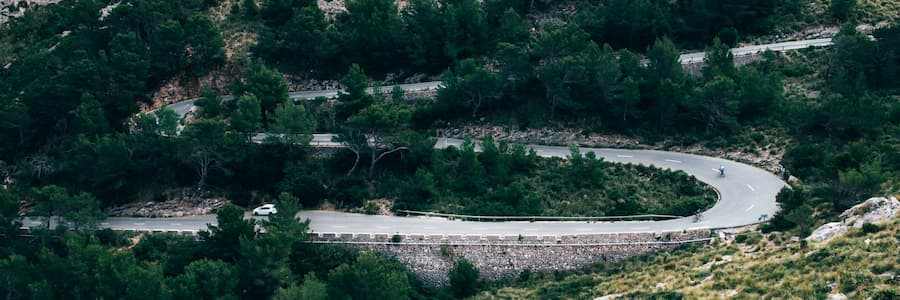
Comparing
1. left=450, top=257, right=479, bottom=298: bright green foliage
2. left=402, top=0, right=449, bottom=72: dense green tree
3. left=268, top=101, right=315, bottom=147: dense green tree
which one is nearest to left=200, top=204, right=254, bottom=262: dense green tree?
left=268, top=101, right=315, bottom=147: dense green tree

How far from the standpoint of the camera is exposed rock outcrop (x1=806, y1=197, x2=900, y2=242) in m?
63.0

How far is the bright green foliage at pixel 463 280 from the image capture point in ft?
244

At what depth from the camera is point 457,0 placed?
340 feet

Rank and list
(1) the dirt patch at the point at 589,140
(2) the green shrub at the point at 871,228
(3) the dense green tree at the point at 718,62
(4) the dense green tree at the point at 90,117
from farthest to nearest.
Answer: (3) the dense green tree at the point at 718,62
(4) the dense green tree at the point at 90,117
(1) the dirt patch at the point at 589,140
(2) the green shrub at the point at 871,228

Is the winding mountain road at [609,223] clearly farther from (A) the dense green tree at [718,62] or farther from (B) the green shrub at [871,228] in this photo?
(B) the green shrub at [871,228]

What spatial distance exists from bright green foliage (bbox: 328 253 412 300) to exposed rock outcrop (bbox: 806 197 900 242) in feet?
86.3

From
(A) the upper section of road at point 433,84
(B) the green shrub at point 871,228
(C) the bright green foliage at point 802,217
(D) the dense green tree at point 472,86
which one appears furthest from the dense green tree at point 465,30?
(B) the green shrub at point 871,228

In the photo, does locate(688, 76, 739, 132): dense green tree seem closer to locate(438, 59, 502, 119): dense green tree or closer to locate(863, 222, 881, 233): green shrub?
locate(438, 59, 502, 119): dense green tree

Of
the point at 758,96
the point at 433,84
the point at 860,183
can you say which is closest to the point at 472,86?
the point at 433,84

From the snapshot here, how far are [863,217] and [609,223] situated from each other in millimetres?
19595

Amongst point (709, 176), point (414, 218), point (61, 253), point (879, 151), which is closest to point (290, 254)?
point (414, 218)

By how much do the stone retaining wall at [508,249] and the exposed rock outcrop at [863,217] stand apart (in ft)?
31.7

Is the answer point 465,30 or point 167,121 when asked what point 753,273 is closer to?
point 465,30

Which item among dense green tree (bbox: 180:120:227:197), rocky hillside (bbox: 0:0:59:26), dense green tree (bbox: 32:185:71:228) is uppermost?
rocky hillside (bbox: 0:0:59:26)
